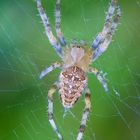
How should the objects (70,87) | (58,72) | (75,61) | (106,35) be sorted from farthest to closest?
(58,72)
(106,35)
(75,61)
(70,87)

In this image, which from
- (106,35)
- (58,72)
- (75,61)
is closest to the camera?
(75,61)

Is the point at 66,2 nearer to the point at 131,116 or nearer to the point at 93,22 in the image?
the point at 93,22

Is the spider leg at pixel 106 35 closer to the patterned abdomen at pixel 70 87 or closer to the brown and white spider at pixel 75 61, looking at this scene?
the brown and white spider at pixel 75 61

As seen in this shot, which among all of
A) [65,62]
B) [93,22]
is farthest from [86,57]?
[93,22]

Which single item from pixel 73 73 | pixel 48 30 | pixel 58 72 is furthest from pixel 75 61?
pixel 58 72

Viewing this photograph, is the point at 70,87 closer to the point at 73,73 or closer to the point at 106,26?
Result: the point at 73,73

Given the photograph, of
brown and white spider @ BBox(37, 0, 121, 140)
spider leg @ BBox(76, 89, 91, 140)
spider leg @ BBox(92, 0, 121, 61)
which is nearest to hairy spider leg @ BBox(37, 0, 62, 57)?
brown and white spider @ BBox(37, 0, 121, 140)

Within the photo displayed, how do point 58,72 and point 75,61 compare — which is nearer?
point 75,61
